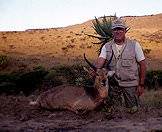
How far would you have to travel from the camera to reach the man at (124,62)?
8.44 meters

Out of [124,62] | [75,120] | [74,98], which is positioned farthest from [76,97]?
[124,62]

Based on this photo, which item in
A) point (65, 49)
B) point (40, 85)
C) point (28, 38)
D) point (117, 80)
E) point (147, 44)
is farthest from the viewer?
point (28, 38)

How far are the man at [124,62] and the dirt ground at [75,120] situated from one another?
0.45 metres

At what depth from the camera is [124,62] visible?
28.2 ft

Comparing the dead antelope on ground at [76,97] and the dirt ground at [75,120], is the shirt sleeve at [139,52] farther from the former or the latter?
the dirt ground at [75,120]

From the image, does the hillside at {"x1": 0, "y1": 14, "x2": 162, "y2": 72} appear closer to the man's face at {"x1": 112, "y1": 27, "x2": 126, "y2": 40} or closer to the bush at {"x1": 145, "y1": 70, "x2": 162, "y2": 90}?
the bush at {"x1": 145, "y1": 70, "x2": 162, "y2": 90}

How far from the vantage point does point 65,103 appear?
8586 mm

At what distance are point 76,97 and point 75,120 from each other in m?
0.63

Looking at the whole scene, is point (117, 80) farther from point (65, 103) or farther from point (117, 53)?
point (65, 103)

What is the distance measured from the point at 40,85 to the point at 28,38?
2710 centimetres

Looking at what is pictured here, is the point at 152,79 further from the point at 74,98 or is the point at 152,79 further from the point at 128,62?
the point at 74,98

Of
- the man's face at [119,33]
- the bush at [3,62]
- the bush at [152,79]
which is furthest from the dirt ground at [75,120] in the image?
the bush at [3,62]

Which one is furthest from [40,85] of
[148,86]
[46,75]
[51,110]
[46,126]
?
[46,126]

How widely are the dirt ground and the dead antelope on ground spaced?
0.13m
